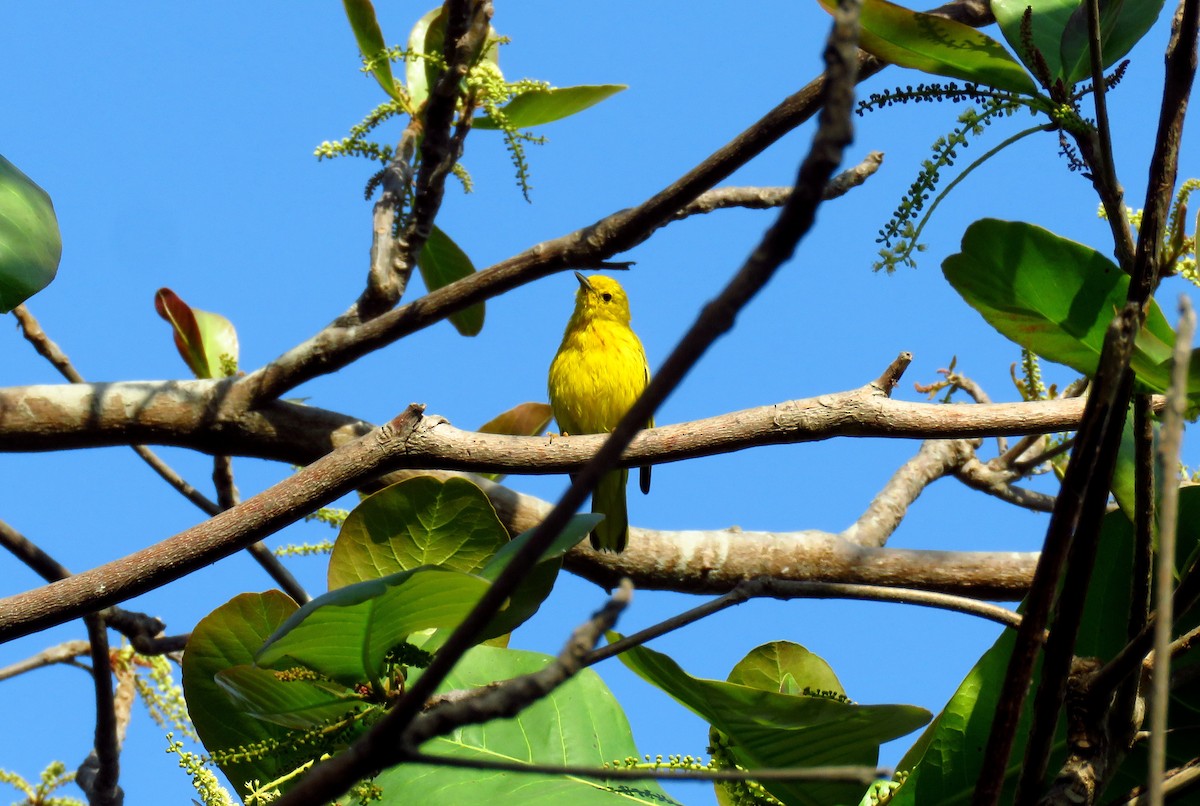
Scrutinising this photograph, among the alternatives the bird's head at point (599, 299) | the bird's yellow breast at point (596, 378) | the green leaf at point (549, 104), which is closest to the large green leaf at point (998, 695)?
the green leaf at point (549, 104)

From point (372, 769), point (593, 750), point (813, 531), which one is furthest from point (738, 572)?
point (372, 769)

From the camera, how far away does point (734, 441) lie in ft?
6.88

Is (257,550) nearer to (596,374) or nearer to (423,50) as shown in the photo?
(423,50)

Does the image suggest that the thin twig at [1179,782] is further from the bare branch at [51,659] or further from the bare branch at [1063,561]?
the bare branch at [51,659]

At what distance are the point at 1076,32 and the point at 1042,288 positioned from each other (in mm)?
379

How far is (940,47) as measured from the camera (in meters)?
1.49

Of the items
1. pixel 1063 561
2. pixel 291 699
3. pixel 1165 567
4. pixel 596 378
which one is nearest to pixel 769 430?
pixel 291 699

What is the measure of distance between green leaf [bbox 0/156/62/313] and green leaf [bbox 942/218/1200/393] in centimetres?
135

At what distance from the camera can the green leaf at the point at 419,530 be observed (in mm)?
1684

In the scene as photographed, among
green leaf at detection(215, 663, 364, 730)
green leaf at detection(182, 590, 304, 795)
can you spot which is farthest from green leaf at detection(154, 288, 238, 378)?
green leaf at detection(215, 663, 364, 730)

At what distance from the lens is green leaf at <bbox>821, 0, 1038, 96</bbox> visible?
1468 mm

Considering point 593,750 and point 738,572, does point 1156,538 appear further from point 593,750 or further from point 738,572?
point 738,572

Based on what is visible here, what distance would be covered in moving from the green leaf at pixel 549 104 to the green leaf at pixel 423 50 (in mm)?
257

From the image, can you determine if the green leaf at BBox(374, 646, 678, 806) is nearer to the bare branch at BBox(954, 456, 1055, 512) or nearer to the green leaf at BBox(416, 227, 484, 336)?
the green leaf at BBox(416, 227, 484, 336)
